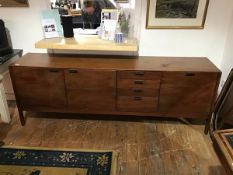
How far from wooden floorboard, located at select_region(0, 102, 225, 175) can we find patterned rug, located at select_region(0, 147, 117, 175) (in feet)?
0.28

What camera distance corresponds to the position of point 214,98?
194 cm

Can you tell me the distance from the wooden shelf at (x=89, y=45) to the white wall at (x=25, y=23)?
10.7 inches

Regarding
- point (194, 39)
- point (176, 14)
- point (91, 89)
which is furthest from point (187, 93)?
point (91, 89)

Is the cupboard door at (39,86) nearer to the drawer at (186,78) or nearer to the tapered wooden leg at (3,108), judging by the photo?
the tapered wooden leg at (3,108)

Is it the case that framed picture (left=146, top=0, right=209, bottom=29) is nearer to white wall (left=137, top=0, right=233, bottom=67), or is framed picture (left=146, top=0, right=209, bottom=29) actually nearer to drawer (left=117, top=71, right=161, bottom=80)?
white wall (left=137, top=0, right=233, bottom=67)

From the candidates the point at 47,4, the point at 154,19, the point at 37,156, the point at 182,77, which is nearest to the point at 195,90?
the point at 182,77

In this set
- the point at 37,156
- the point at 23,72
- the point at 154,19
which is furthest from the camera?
the point at 154,19

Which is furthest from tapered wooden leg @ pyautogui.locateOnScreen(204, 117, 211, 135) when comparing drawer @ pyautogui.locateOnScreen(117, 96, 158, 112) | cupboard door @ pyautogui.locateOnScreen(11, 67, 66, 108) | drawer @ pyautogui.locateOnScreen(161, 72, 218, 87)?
cupboard door @ pyautogui.locateOnScreen(11, 67, 66, 108)

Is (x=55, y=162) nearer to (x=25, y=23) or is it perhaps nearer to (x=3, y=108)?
(x=3, y=108)

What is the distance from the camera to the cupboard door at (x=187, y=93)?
1873mm

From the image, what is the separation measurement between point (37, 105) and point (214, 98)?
1.77 meters

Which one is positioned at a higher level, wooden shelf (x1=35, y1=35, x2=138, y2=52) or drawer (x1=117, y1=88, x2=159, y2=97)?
wooden shelf (x1=35, y1=35, x2=138, y2=52)

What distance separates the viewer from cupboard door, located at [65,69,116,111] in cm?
193

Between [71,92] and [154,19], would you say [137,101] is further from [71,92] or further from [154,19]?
[154,19]
